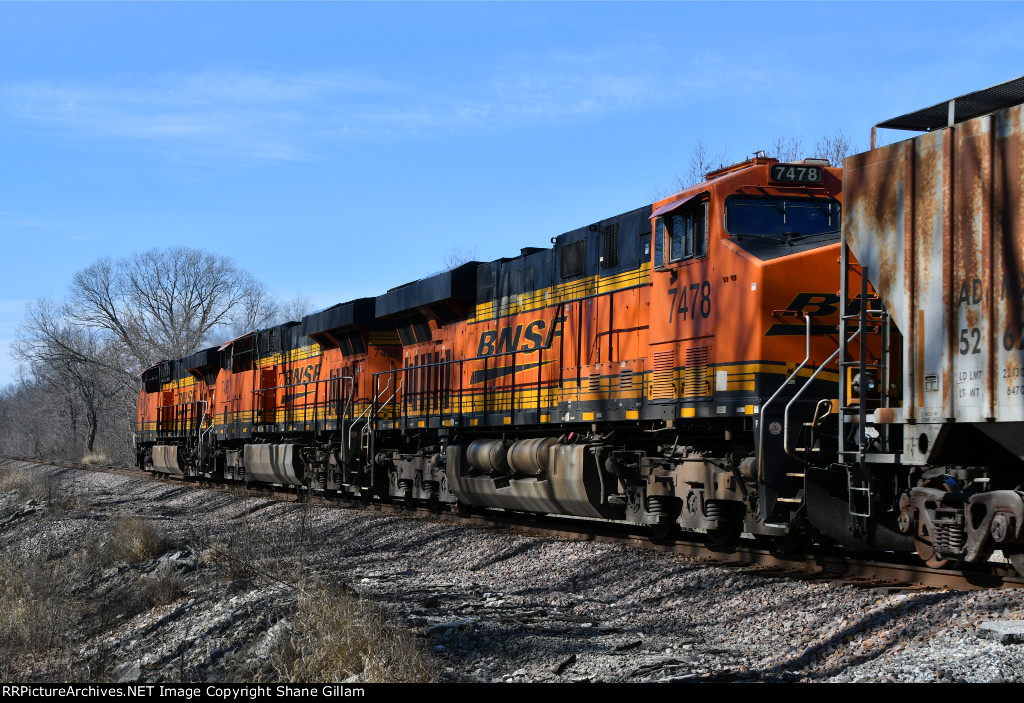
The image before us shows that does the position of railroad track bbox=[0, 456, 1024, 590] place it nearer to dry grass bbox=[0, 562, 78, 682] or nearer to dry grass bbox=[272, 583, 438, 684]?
dry grass bbox=[272, 583, 438, 684]

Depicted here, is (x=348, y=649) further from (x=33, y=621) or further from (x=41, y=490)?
(x=41, y=490)

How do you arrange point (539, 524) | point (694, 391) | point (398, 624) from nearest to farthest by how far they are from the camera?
point (398, 624) → point (694, 391) → point (539, 524)

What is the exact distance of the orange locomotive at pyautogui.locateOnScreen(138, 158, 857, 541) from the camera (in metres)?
9.38

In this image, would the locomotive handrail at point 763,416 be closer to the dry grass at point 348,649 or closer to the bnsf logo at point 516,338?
the dry grass at point 348,649

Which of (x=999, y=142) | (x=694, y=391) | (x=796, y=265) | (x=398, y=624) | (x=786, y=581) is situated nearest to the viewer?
(x=999, y=142)

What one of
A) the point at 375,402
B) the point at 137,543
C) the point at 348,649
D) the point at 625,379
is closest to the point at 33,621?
the point at 137,543

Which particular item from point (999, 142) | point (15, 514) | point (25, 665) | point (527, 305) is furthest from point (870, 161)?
point (15, 514)

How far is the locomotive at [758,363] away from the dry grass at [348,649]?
375 centimetres

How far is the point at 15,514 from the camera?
1981 centimetres

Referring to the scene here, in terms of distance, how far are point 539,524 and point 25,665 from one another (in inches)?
267

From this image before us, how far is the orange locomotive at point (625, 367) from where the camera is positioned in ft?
30.8

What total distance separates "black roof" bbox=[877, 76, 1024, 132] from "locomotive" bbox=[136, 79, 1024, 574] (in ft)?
0.07

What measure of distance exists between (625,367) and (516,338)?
3314 millimetres

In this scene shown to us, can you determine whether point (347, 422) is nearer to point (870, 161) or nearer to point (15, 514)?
point (15, 514)
